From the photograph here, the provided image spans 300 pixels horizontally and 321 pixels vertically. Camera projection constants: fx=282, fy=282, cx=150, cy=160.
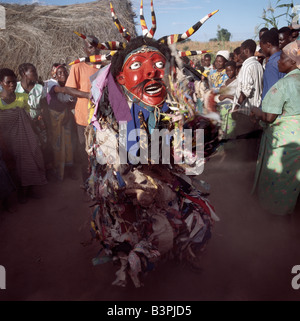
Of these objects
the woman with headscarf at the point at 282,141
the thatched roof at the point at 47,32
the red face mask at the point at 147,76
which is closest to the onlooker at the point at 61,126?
the red face mask at the point at 147,76

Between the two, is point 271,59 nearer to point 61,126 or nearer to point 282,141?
point 282,141

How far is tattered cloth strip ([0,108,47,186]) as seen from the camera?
3809 millimetres

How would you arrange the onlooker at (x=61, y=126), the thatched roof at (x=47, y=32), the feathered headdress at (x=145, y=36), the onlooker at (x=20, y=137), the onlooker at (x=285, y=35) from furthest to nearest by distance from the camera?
the thatched roof at (x=47, y=32) < the onlooker at (x=285, y=35) < the onlooker at (x=61, y=126) < the onlooker at (x=20, y=137) < the feathered headdress at (x=145, y=36)

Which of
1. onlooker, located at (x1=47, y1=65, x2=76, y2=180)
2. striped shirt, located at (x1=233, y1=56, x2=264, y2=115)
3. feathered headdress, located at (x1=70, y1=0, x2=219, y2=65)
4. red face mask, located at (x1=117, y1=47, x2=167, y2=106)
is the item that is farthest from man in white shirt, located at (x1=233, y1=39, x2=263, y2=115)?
onlooker, located at (x1=47, y1=65, x2=76, y2=180)

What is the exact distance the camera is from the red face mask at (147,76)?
7.13ft

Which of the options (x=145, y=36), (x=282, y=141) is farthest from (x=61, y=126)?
(x=282, y=141)

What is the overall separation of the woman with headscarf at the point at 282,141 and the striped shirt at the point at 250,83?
950 millimetres

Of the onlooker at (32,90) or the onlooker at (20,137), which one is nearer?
the onlooker at (20,137)

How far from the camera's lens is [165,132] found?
2211 millimetres

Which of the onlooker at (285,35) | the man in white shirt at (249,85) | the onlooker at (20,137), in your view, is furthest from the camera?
the onlooker at (285,35)

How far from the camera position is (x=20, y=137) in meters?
3.93

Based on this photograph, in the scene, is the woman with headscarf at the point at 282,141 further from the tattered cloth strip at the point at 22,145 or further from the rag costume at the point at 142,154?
the tattered cloth strip at the point at 22,145

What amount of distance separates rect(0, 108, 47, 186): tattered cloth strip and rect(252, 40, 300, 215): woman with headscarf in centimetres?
299

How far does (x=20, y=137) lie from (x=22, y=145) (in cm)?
12
